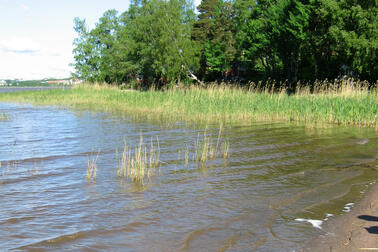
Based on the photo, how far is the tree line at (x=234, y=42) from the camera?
23.3 meters

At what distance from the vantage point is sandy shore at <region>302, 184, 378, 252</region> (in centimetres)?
452

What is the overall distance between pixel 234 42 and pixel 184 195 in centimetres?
3392

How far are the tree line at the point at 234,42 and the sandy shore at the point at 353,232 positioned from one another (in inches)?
742

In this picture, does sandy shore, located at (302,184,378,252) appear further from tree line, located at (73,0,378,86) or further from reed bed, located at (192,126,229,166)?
tree line, located at (73,0,378,86)

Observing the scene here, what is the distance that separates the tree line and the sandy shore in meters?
18.8

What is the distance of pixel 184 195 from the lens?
6.74 m

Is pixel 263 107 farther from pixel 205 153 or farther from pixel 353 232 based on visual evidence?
pixel 353 232

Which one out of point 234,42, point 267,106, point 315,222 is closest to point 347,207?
point 315,222

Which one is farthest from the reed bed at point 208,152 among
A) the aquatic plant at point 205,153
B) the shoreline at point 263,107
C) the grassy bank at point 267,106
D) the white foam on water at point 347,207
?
the grassy bank at point 267,106

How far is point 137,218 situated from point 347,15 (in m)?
Result: 21.7

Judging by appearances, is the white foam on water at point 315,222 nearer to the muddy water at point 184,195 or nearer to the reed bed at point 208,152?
the muddy water at point 184,195

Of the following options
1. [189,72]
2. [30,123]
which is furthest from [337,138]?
[189,72]

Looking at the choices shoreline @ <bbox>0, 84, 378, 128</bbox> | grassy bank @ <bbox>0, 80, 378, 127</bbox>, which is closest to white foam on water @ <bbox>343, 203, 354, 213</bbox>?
shoreline @ <bbox>0, 84, 378, 128</bbox>

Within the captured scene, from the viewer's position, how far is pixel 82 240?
4953mm
